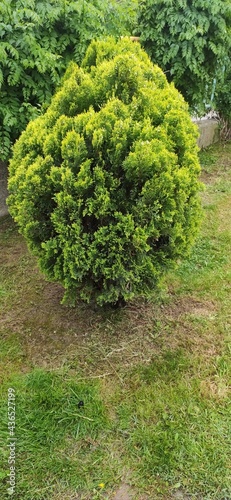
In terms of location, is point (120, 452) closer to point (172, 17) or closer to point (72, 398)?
point (72, 398)

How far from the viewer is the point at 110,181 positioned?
2146 mm

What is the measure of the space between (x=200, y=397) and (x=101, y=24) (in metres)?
3.08

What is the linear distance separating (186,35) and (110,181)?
280 centimetres

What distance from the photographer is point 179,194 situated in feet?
7.27

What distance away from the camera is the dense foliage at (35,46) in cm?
298

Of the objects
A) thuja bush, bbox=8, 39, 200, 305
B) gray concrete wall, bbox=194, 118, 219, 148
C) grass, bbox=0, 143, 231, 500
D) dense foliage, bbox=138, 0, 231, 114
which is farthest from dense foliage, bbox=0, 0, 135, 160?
gray concrete wall, bbox=194, 118, 219, 148

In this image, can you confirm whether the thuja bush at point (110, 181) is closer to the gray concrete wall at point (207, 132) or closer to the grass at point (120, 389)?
the grass at point (120, 389)

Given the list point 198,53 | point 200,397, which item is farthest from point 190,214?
point 198,53

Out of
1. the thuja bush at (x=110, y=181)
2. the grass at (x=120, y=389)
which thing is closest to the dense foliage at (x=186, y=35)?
the thuja bush at (x=110, y=181)

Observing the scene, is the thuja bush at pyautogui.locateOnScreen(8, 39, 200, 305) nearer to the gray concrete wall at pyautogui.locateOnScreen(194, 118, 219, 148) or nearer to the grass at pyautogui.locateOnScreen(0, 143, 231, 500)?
the grass at pyautogui.locateOnScreen(0, 143, 231, 500)

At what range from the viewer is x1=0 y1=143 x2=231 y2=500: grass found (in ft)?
6.47

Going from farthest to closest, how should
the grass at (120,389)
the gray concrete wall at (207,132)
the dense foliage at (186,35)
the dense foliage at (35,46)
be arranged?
1. the gray concrete wall at (207,132)
2. the dense foliage at (186,35)
3. the dense foliage at (35,46)
4. the grass at (120,389)

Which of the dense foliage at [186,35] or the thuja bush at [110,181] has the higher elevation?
the dense foliage at [186,35]

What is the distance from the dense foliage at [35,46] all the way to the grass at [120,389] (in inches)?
48.0
